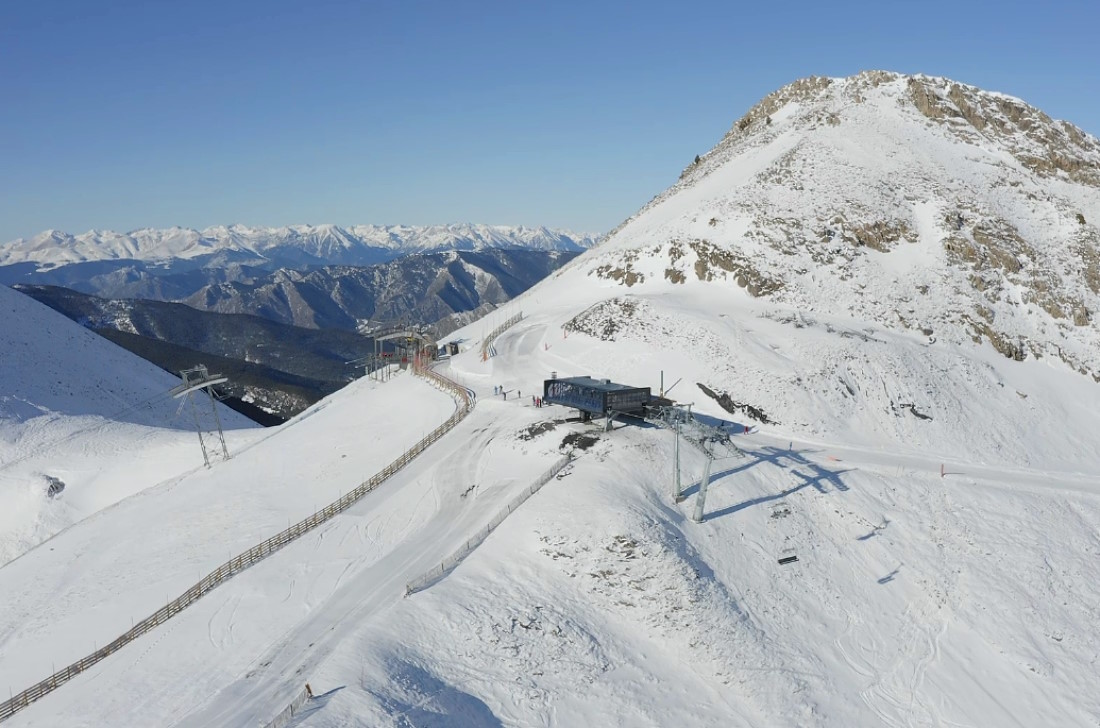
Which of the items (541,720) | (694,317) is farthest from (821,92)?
(541,720)

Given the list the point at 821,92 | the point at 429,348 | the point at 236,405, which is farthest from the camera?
the point at 236,405

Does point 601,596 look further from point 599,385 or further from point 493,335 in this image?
point 493,335

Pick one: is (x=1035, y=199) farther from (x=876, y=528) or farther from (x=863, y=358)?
(x=876, y=528)

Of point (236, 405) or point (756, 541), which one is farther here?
point (236, 405)

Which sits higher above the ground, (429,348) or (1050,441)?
(1050,441)


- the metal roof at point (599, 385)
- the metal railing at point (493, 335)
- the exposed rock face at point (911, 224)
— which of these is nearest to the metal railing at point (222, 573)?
the metal roof at point (599, 385)

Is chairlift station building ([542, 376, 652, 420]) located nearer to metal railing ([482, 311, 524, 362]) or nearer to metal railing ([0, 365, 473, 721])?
metal railing ([0, 365, 473, 721])

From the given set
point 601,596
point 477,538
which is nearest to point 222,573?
point 477,538
